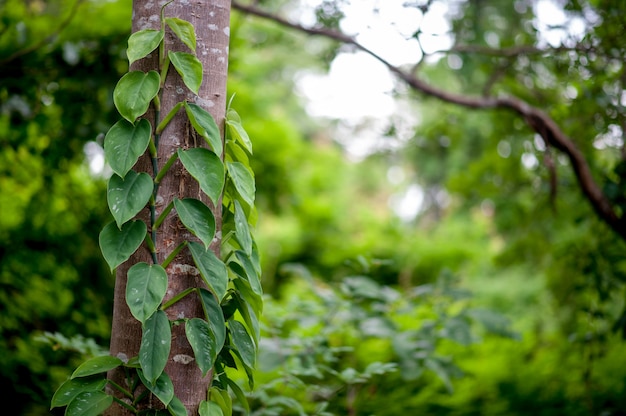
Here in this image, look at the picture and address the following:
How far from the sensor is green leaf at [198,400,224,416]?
994mm

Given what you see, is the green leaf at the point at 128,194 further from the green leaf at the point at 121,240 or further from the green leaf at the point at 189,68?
the green leaf at the point at 189,68

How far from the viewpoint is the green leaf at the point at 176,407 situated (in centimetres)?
95

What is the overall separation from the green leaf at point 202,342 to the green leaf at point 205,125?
0.31 metres

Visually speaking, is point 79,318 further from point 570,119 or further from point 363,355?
point 570,119

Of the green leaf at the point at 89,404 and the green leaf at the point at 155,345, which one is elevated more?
the green leaf at the point at 155,345

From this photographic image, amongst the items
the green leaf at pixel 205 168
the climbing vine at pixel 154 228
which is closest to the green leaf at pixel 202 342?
the climbing vine at pixel 154 228

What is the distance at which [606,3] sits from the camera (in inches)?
81.4

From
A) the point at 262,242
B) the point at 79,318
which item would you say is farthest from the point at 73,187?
the point at 262,242

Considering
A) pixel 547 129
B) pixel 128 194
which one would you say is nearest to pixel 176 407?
pixel 128 194

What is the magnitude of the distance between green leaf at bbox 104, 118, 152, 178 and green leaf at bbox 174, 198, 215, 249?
0.34 feet

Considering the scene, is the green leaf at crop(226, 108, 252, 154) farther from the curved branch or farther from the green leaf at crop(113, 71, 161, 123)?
the curved branch

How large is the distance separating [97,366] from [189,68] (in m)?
0.55

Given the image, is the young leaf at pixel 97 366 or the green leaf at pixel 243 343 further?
the green leaf at pixel 243 343

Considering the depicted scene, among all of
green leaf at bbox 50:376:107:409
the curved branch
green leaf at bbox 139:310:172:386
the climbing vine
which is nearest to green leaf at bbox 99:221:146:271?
the climbing vine
